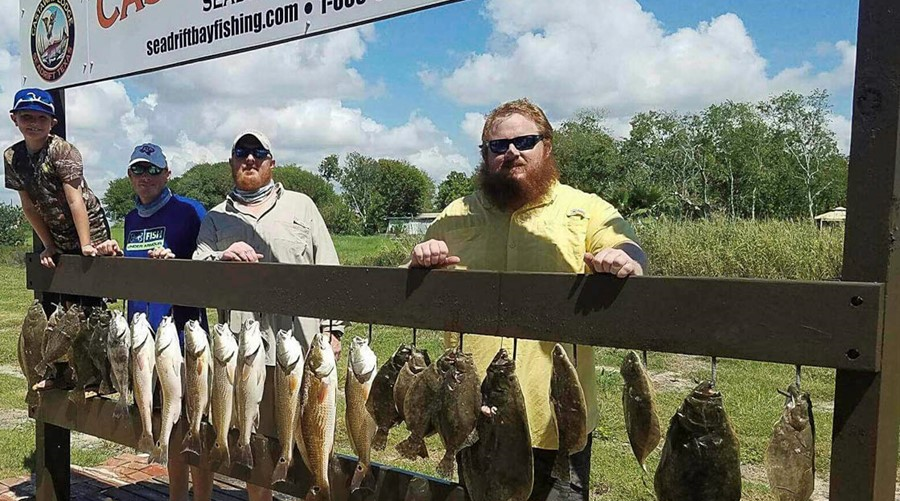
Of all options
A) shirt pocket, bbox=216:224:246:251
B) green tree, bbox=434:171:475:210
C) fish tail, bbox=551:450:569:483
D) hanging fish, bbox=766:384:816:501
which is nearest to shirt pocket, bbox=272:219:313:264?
shirt pocket, bbox=216:224:246:251

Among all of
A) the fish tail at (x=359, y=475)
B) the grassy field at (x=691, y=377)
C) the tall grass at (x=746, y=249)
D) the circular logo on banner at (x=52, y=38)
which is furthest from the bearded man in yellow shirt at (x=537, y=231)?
the tall grass at (x=746, y=249)

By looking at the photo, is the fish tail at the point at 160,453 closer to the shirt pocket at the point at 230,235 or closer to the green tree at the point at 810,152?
the shirt pocket at the point at 230,235

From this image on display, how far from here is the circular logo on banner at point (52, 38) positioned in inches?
165

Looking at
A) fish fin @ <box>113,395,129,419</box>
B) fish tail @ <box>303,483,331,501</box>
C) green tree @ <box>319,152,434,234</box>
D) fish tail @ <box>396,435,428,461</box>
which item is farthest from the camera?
green tree @ <box>319,152,434,234</box>

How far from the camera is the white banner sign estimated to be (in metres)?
3.08

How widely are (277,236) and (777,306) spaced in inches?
100

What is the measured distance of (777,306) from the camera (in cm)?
193

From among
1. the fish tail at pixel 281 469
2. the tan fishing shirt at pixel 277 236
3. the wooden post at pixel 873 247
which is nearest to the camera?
the wooden post at pixel 873 247

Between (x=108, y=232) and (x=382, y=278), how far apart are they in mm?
2488

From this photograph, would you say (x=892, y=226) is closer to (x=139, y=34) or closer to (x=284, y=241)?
(x=284, y=241)

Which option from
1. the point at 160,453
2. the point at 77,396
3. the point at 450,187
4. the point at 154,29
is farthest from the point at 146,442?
the point at 450,187

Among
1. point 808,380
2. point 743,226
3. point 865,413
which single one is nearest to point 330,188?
point 743,226

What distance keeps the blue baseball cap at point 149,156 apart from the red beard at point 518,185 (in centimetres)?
232

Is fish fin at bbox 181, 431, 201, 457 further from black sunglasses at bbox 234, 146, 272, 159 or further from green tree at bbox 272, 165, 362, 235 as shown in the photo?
green tree at bbox 272, 165, 362, 235
